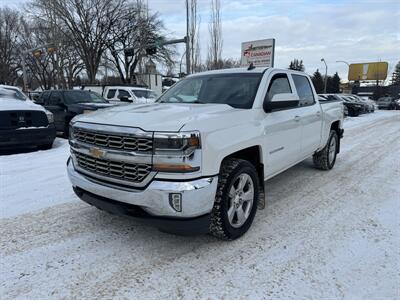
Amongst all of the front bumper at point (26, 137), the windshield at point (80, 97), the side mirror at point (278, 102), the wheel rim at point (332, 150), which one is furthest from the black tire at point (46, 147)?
the wheel rim at point (332, 150)

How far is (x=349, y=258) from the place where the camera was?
3.10 m

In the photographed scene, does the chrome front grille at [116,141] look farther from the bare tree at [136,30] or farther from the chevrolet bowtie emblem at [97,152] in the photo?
the bare tree at [136,30]

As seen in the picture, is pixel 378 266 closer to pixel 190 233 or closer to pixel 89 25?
pixel 190 233

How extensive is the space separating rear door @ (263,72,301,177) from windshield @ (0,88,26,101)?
25.1 ft

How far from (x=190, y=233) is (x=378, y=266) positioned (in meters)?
1.79

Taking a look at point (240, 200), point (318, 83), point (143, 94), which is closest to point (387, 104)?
point (143, 94)

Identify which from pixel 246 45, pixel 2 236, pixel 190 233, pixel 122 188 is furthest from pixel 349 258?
pixel 246 45

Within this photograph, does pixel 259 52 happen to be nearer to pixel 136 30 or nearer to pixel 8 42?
pixel 136 30

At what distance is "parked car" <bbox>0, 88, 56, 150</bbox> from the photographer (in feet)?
24.9

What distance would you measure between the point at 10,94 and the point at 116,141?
25.2ft

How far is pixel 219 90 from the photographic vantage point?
13.9 feet

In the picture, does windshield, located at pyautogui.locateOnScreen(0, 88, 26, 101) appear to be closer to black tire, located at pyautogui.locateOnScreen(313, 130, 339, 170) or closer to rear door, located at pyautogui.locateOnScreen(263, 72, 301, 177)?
rear door, located at pyautogui.locateOnScreen(263, 72, 301, 177)

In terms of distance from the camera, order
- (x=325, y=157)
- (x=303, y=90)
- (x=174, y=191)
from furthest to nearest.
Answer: (x=325, y=157)
(x=303, y=90)
(x=174, y=191)

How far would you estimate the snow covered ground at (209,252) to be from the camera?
2.65 meters
